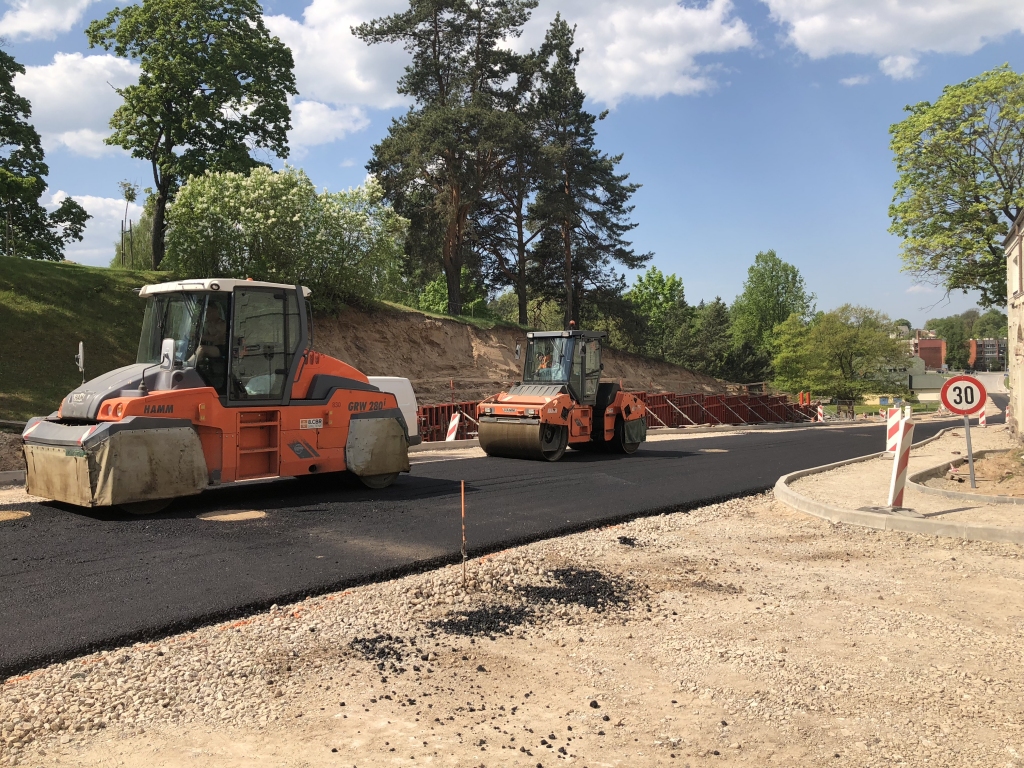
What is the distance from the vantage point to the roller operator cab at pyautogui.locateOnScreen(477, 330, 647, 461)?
597 inches

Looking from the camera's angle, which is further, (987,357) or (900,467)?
(987,357)

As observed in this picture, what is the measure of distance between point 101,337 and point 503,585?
20233 mm

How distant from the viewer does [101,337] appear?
22453 mm

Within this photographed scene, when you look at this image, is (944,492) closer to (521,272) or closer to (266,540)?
(266,540)

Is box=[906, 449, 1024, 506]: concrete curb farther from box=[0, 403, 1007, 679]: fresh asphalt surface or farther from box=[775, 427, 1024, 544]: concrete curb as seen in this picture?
box=[0, 403, 1007, 679]: fresh asphalt surface

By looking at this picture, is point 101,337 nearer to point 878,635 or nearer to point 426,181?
point 426,181

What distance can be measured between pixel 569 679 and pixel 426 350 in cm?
2634

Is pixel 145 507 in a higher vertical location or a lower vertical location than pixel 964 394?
lower

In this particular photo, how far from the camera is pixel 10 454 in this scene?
13.3 m

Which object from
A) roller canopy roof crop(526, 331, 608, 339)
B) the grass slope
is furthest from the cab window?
the grass slope

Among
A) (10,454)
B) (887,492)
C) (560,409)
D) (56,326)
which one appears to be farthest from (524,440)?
(56,326)

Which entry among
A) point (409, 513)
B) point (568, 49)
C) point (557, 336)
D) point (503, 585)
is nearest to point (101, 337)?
point (557, 336)

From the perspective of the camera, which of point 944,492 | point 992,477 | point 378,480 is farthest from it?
point 992,477

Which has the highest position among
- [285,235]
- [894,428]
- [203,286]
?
[285,235]
